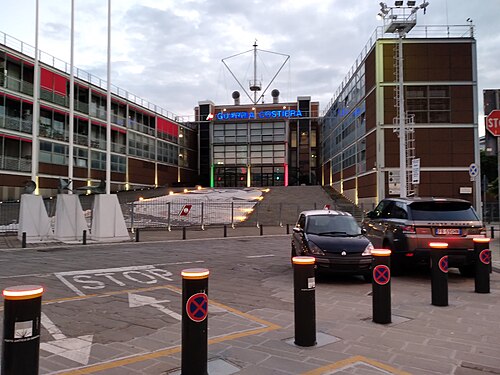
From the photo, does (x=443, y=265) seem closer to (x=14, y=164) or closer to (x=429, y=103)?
(x=429, y=103)

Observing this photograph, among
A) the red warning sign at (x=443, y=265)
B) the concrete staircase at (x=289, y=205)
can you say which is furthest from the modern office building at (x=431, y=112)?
the red warning sign at (x=443, y=265)

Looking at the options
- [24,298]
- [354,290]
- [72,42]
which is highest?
[72,42]

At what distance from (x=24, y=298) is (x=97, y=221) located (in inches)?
637

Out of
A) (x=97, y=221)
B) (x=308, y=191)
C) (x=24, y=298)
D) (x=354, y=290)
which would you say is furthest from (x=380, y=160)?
(x=24, y=298)

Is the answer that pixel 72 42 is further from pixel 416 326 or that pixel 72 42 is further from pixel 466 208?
pixel 416 326

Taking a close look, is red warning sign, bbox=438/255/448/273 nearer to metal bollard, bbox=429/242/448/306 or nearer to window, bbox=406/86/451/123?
metal bollard, bbox=429/242/448/306

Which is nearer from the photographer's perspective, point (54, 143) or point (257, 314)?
point (257, 314)

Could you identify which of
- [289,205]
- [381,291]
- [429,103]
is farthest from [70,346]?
[429,103]

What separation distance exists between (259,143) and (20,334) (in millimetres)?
56757

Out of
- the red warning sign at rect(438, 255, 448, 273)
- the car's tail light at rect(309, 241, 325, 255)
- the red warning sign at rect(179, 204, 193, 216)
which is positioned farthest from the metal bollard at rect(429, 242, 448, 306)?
the red warning sign at rect(179, 204, 193, 216)

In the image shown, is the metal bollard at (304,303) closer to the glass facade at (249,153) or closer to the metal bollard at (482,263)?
the metal bollard at (482,263)

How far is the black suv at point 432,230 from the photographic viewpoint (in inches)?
356

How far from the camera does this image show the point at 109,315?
6.40 meters

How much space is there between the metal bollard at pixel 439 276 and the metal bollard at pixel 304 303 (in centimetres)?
310
